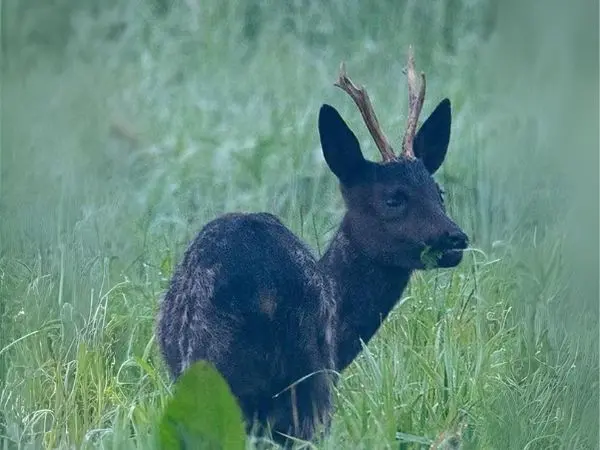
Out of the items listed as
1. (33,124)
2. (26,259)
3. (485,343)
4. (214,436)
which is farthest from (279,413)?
(33,124)

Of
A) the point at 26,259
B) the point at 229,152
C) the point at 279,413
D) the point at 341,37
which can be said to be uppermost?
the point at 341,37

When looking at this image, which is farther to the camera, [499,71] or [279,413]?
[499,71]

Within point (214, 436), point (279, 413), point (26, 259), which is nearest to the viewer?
point (214, 436)

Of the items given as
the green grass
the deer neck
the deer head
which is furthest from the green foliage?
the deer head

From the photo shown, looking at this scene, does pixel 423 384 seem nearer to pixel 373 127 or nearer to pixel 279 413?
pixel 279 413

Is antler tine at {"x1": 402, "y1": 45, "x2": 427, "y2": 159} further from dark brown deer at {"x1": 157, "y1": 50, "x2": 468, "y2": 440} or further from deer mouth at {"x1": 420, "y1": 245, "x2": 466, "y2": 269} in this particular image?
deer mouth at {"x1": 420, "y1": 245, "x2": 466, "y2": 269}

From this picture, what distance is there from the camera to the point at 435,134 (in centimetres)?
339

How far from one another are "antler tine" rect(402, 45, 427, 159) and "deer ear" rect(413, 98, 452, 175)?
0.06ft

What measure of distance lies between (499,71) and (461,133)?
0.68 feet

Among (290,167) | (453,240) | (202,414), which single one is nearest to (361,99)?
(290,167)

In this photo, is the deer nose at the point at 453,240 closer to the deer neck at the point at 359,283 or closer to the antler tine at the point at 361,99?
the deer neck at the point at 359,283

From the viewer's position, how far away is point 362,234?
11.4 ft

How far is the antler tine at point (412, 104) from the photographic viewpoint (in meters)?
3.36

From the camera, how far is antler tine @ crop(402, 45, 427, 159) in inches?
132
